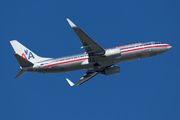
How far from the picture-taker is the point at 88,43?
48.2 metres

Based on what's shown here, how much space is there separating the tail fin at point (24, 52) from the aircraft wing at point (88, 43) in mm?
11340

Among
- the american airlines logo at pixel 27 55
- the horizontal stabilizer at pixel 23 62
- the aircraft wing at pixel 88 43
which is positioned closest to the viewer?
the aircraft wing at pixel 88 43

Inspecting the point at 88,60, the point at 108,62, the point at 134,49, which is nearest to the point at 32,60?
the point at 88,60

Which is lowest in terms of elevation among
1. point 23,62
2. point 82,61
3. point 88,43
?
point 82,61

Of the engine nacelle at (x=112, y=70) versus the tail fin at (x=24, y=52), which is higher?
the tail fin at (x=24, y=52)

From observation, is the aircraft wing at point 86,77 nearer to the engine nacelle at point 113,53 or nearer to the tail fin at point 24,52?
the engine nacelle at point 113,53

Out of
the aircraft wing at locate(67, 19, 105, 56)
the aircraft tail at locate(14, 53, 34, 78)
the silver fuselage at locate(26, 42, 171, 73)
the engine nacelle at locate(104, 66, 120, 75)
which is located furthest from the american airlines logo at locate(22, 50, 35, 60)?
the engine nacelle at locate(104, 66, 120, 75)

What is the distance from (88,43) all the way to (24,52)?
15461 millimetres

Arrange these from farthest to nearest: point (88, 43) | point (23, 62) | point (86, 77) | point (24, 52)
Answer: point (86, 77)
point (24, 52)
point (23, 62)
point (88, 43)

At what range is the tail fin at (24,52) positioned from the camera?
180 feet

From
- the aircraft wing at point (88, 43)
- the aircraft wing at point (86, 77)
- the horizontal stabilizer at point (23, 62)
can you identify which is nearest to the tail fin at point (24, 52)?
the horizontal stabilizer at point (23, 62)

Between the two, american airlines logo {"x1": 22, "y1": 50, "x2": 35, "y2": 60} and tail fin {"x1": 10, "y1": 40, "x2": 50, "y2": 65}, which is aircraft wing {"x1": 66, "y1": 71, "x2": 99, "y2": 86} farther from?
american airlines logo {"x1": 22, "y1": 50, "x2": 35, "y2": 60}

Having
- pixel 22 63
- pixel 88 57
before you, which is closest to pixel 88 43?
pixel 88 57

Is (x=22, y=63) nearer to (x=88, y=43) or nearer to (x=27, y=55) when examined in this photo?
(x=27, y=55)
